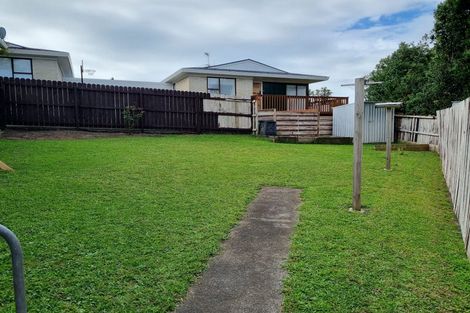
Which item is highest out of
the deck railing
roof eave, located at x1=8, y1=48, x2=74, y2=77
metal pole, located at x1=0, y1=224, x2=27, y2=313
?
roof eave, located at x1=8, y1=48, x2=74, y2=77

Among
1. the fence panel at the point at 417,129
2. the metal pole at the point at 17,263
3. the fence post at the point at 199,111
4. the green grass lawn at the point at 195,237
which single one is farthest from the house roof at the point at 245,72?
the metal pole at the point at 17,263

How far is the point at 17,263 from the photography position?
5.04ft

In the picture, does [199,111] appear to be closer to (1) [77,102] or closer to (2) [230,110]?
(2) [230,110]

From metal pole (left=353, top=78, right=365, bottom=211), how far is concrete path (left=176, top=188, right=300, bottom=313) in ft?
2.99

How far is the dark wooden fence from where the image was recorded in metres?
13.9

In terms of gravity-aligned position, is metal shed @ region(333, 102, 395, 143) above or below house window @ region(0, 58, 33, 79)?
below

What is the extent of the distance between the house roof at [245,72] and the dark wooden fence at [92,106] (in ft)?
15.5

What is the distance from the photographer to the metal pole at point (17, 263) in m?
1.50

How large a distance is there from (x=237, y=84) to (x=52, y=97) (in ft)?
38.6

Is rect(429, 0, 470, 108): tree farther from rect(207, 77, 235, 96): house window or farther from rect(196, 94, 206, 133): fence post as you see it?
rect(207, 77, 235, 96): house window

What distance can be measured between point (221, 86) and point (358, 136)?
720 inches

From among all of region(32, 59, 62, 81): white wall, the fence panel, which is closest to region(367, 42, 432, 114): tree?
the fence panel

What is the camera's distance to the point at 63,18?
15531mm

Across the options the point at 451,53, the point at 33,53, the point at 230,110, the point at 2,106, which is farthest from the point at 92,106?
the point at 451,53
